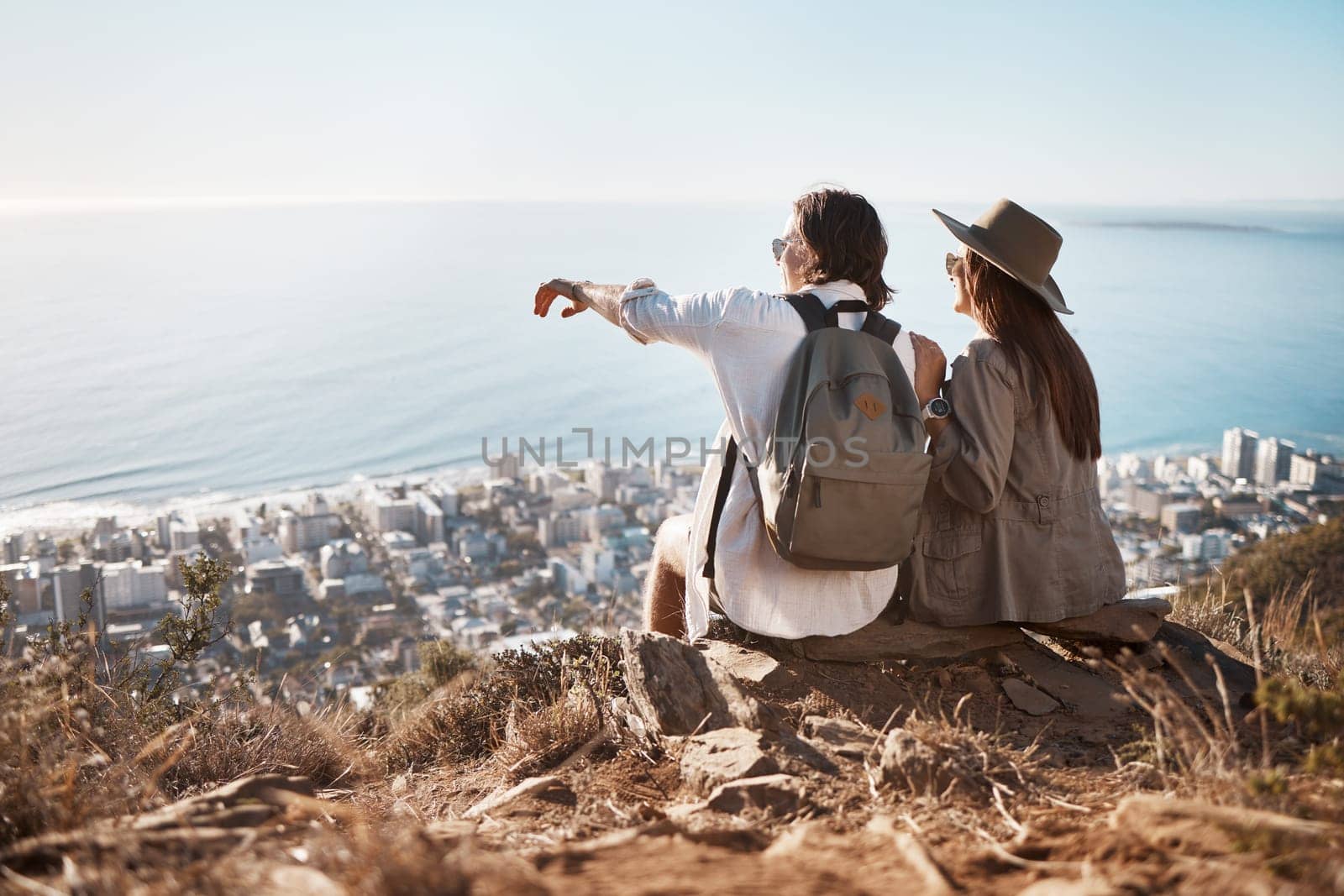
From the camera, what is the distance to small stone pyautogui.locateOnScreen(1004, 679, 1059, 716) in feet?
10.6

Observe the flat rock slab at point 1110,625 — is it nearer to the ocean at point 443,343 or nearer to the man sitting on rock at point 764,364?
the man sitting on rock at point 764,364

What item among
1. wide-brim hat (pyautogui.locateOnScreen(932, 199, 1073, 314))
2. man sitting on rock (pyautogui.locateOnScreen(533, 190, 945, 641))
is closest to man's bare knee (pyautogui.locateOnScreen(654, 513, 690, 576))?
man sitting on rock (pyautogui.locateOnScreen(533, 190, 945, 641))

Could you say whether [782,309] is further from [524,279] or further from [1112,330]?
[524,279]

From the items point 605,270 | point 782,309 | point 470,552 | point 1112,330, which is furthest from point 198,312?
point 782,309

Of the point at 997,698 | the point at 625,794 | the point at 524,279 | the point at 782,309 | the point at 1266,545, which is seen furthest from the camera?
the point at 524,279

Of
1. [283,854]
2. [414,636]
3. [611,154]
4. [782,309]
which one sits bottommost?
[414,636]

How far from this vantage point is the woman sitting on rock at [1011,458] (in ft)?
10.5

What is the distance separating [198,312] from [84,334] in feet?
35.3

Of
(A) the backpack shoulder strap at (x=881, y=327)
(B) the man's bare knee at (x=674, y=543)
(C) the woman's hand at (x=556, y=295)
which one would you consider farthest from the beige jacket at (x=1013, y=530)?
(C) the woman's hand at (x=556, y=295)

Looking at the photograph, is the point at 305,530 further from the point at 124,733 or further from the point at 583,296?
the point at 583,296

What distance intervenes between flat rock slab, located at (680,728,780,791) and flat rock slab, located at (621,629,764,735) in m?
0.06

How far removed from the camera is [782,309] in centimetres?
298

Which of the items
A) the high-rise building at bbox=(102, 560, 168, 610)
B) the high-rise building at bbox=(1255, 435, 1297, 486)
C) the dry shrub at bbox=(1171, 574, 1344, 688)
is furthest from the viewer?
the high-rise building at bbox=(1255, 435, 1297, 486)

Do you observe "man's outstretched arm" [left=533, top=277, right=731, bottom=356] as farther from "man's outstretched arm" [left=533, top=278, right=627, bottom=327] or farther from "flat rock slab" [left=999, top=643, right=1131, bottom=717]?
"flat rock slab" [left=999, top=643, right=1131, bottom=717]
